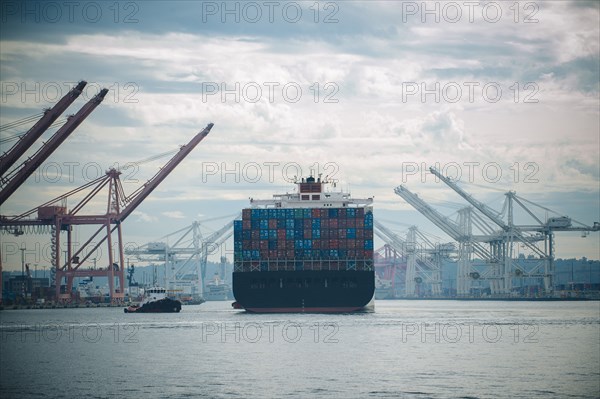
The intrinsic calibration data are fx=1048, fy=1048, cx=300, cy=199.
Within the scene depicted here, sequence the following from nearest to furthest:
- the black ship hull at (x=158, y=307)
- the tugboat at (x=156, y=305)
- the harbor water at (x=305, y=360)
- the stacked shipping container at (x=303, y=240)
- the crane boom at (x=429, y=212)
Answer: the harbor water at (x=305, y=360)
the stacked shipping container at (x=303, y=240)
the black ship hull at (x=158, y=307)
the tugboat at (x=156, y=305)
the crane boom at (x=429, y=212)

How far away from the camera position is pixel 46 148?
117 metres

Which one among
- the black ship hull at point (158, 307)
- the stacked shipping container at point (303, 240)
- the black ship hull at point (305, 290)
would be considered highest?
the stacked shipping container at point (303, 240)

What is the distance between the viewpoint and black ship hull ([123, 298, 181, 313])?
110 metres

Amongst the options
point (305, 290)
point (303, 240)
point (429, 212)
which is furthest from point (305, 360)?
point (429, 212)

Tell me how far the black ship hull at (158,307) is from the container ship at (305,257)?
13.4 meters

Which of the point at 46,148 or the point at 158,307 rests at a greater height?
the point at 46,148

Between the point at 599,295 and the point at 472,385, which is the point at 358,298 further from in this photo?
the point at 599,295

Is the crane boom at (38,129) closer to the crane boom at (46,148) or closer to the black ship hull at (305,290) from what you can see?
the crane boom at (46,148)

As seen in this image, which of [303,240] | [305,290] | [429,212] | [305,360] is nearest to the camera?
[305,360]

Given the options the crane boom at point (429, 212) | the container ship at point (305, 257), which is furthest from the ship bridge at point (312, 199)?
the crane boom at point (429, 212)

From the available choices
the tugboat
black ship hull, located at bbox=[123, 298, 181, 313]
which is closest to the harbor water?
black ship hull, located at bbox=[123, 298, 181, 313]

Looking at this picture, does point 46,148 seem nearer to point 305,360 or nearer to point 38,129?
point 38,129

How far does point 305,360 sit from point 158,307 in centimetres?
5984

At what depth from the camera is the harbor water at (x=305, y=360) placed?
4312cm
